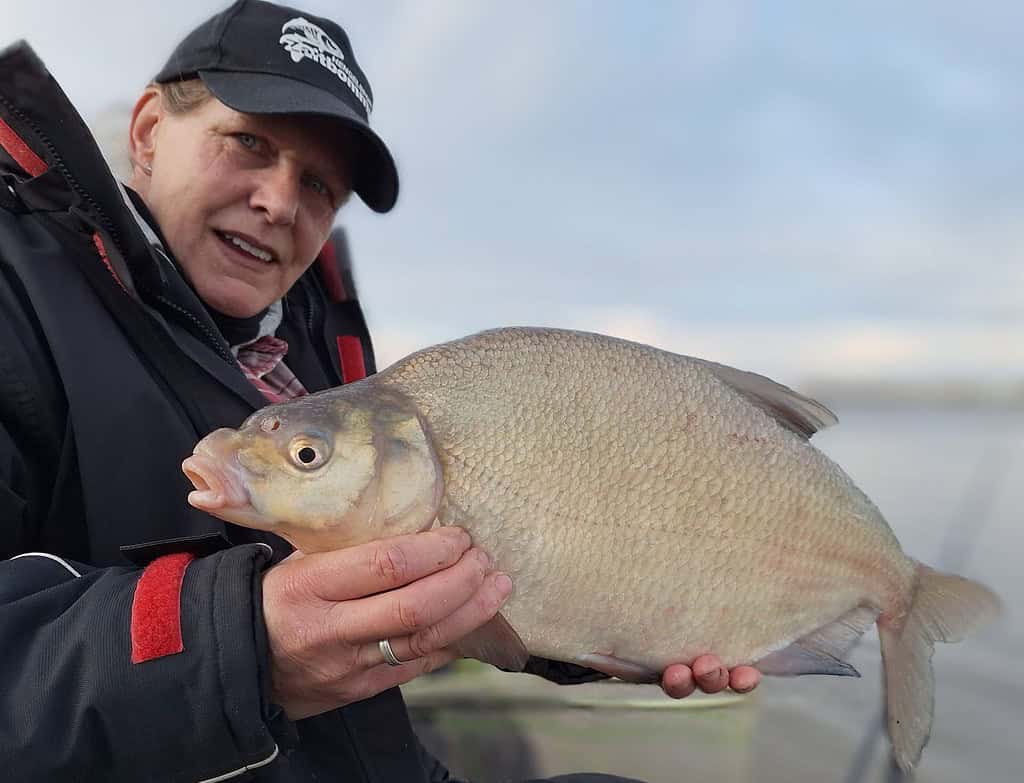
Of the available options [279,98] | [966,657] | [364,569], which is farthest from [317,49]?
[966,657]

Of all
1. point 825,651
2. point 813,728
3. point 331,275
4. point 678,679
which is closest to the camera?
point 678,679

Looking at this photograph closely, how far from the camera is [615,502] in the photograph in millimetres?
1839

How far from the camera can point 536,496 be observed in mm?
1752

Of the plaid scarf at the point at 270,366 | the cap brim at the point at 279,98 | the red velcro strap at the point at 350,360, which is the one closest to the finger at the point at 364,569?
the plaid scarf at the point at 270,366

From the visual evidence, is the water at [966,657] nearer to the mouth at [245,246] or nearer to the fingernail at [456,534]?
the fingernail at [456,534]

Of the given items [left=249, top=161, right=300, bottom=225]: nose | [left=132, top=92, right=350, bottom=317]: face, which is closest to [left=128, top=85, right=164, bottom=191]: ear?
[left=132, top=92, right=350, bottom=317]: face

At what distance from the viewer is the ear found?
7.80 ft

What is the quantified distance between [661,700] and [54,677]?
277 centimetres

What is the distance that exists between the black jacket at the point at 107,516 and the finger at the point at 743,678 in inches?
31.7

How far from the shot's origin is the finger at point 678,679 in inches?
76.4

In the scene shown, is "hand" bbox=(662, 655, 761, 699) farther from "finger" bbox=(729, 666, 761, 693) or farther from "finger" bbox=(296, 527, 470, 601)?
"finger" bbox=(296, 527, 470, 601)

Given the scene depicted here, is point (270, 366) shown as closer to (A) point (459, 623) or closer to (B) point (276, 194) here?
(B) point (276, 194)

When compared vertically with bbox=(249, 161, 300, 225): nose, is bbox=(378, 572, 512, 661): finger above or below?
below

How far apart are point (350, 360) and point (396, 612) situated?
5.10 ft
